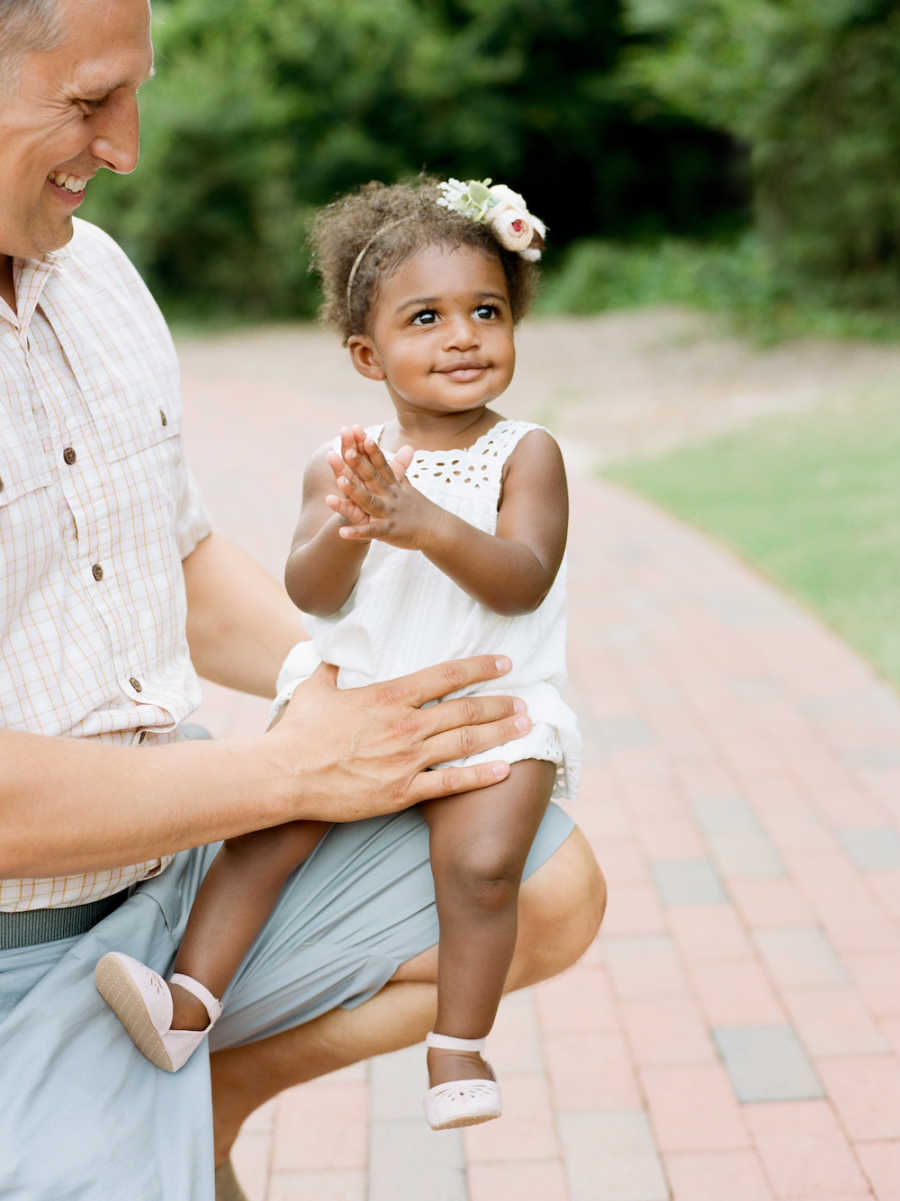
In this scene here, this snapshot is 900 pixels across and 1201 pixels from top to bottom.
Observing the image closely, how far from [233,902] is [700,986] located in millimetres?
1817

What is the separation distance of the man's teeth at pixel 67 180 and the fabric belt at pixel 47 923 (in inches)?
35.7

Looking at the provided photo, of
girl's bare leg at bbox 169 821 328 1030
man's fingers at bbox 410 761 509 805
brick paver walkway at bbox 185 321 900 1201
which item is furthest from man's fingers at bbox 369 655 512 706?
brick paver walkway at bbox 185 321 900 1201

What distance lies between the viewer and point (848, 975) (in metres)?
3.57

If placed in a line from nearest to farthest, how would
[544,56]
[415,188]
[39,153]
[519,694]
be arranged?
[39,153]
[519,694]
[415,188]
[544,56]

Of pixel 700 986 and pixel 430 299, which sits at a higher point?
pixel 430 299

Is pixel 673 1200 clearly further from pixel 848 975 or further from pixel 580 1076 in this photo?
pixel 848 975

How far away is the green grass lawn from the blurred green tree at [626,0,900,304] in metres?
4.48

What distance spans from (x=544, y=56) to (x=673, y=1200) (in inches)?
920

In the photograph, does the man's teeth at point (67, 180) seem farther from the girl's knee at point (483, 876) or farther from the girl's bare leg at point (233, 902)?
the girl's knee at point (483, 876)

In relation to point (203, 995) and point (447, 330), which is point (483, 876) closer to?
point (203, 995)

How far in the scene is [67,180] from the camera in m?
1.85

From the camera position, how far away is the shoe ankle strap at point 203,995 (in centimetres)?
198

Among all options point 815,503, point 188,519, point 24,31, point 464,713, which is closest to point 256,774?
point 464,713

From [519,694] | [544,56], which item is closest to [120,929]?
[519,694]
